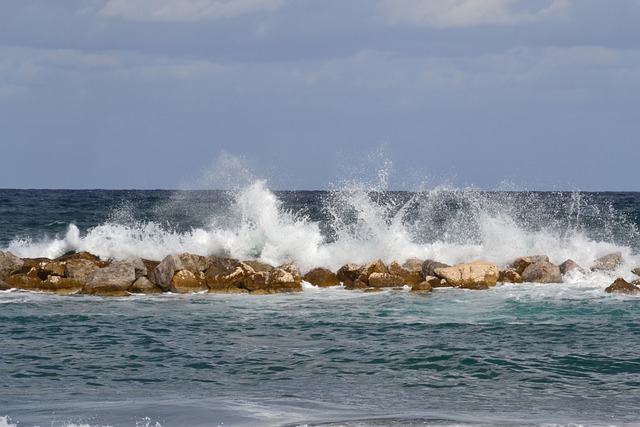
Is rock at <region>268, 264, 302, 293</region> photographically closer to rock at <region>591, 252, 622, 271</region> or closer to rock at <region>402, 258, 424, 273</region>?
rock at <region>402, 258, 424, 273</region>

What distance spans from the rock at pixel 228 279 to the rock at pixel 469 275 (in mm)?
3983

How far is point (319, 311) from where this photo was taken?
17.0 m

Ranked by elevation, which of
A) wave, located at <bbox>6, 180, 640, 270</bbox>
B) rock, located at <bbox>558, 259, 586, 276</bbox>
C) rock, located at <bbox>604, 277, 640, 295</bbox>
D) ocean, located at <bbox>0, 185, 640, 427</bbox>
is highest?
wave, located at <bbox>6, 180, 640, 270</bbox>

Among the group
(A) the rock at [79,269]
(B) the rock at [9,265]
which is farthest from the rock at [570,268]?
(B) the rock at [9,265]

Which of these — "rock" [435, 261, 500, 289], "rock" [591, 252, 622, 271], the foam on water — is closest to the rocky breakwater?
"rock" [435, 261, 500, 289]

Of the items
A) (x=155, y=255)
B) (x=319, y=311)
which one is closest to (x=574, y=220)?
(x=155, y=255)

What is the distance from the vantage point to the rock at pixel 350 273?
20578 millimetres

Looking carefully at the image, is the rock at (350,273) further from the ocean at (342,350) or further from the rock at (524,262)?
the rock at (524,262)

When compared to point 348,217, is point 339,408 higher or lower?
lower

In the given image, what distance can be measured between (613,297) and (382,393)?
9.17 m

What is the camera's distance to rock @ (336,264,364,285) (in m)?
20.6

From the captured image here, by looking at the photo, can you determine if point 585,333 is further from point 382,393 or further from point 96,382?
point 96,382

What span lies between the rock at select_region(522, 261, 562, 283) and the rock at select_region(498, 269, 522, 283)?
21cm

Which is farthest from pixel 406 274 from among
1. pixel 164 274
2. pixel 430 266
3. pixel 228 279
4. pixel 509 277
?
pixel 164 274
